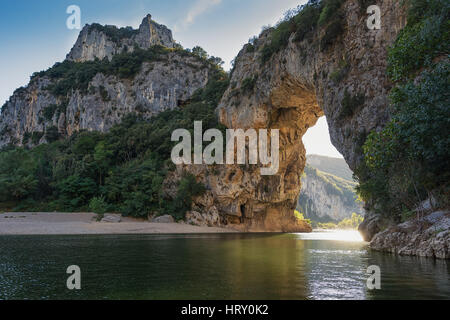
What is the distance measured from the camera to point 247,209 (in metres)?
46.7

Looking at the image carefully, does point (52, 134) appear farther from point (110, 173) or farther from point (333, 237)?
point (333, 237)

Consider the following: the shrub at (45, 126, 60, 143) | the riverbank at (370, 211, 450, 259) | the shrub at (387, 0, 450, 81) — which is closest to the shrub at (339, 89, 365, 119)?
the shrub at (387, 0, 450, 81)

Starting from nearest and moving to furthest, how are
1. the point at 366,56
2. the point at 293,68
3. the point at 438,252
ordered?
the point at 438,252 < the point at 366,56 < the point at 293,68

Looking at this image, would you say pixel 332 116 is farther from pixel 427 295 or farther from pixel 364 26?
pixel 427 295

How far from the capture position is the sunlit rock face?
2256 centimetres

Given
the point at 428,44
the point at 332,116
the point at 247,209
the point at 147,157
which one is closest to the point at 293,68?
the point at 332,116

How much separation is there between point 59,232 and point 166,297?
89.7ft

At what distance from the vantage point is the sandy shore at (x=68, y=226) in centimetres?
2850

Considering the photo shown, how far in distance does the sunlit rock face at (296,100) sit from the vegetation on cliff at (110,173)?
6.63m

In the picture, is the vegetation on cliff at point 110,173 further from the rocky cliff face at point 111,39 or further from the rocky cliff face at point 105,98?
the rocky cliff face at point 111,39

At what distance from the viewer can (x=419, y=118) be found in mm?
11633

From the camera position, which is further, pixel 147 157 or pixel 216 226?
pixel 147 157

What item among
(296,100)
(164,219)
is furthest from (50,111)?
(296,100)

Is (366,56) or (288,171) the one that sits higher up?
(366,56)
